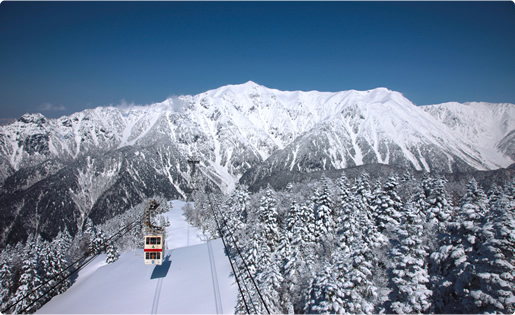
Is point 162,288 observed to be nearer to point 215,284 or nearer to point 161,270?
point 161,270

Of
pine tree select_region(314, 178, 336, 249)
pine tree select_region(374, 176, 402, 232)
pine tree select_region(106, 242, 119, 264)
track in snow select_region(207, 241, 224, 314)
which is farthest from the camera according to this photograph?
pine tree select_region(106, 242, 119, 264)

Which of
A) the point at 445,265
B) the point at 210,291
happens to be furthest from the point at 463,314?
the point at 210,291

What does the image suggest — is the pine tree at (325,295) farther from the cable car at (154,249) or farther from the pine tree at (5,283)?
the pine tree at (5,283)

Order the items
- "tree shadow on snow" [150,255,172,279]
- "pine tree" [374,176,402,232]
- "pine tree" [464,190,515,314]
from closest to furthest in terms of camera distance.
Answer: "pine tree" [464,190,515,314] < "pine tree" [374,176,402,232] < "tree shadow on snow" [150,255,172,279]

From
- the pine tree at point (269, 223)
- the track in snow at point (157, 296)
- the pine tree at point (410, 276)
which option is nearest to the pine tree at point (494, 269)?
the pine tree at point (410, 276)

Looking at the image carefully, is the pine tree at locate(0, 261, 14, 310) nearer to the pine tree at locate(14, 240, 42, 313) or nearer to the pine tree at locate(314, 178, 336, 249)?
the pine tree at locate(14, 240, 42, 313)

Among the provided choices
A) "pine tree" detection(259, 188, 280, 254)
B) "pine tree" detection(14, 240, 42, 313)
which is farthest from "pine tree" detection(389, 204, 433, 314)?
"pine tree" detection(14, 240, 42, 313)

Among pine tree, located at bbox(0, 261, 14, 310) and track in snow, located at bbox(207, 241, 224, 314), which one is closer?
track in snow, located at bbox(207, 241, 224, 314)

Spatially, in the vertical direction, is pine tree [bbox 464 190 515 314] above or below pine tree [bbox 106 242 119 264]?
above
